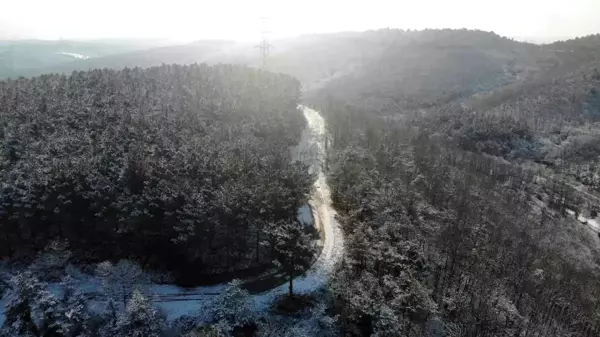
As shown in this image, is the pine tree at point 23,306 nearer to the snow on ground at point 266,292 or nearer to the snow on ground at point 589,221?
the snow on ground at point 266,292

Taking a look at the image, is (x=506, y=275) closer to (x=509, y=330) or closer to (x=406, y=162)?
(x=509, y=330)

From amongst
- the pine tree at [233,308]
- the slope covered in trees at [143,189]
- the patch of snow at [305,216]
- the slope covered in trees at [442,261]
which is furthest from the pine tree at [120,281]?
the patch of snow at [305,216]

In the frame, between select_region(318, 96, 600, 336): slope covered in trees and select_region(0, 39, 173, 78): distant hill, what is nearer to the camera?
select_region(318, 96, 600, 336): slope covered in trees

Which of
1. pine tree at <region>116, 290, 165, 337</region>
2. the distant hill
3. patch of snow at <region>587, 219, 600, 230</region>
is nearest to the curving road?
pine tree at <region>116, 290, 165, 337</region>

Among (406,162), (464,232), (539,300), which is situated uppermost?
(406,162)

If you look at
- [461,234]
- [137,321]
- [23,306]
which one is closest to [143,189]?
[23,306]

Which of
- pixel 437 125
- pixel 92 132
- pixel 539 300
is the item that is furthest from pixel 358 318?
pixel 437 125

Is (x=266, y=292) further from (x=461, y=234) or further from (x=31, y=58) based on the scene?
(x=31, y=58)

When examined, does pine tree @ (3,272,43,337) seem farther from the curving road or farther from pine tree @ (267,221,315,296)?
pine tree @ (267,221,315,296)
